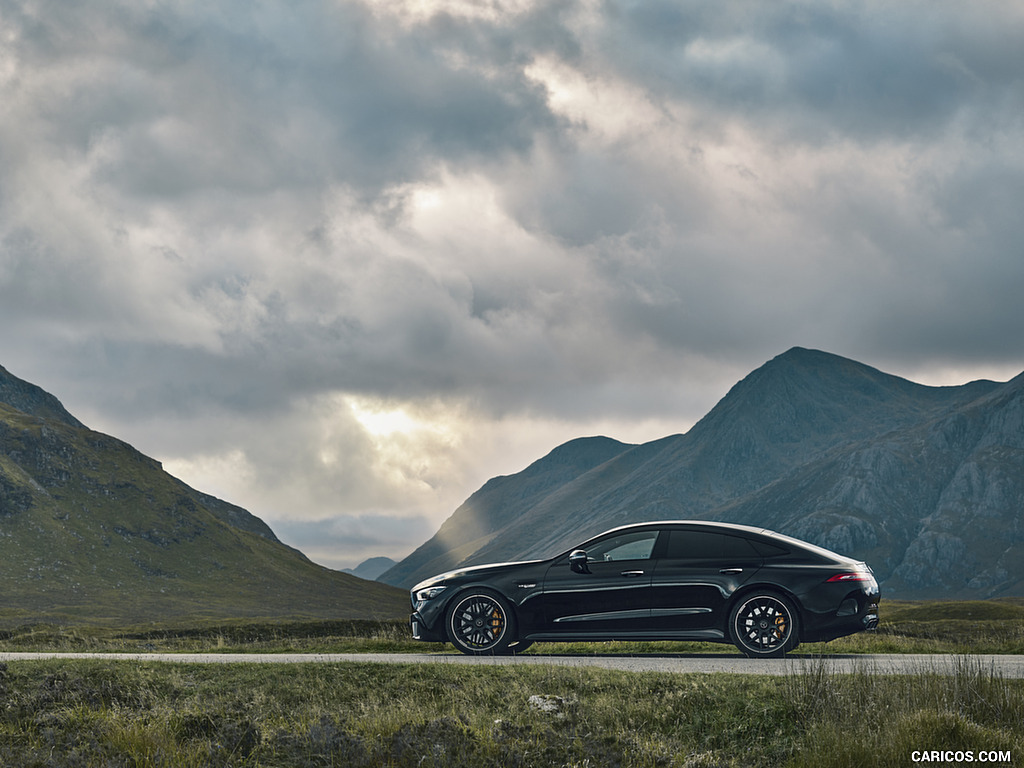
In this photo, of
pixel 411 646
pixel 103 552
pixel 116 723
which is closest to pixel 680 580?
pixel 411 646

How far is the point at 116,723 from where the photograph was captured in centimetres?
902

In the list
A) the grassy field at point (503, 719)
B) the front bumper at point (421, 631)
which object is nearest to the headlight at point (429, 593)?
the front bumper at point (421, 631)

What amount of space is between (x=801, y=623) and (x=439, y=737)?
6.63m

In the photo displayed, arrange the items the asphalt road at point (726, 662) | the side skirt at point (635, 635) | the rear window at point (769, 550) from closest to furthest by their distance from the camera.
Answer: the asphalt road at point (726, 662), the side skirt at point (635, 635), the rear window at point (769, 550)

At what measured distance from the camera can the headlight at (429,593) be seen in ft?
46.7

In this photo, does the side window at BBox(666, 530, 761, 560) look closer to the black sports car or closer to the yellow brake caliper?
the black sports car

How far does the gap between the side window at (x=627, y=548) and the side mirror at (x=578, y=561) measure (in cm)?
24

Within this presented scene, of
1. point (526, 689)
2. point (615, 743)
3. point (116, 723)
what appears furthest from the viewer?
point (526, 689)

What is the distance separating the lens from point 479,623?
14031mm

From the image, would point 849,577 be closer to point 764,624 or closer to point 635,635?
point 764,624

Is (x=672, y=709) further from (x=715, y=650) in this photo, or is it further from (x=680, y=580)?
(x=715, y=650)

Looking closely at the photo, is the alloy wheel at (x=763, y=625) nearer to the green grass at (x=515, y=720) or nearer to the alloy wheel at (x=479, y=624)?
the green grass at (x=515, y=720)

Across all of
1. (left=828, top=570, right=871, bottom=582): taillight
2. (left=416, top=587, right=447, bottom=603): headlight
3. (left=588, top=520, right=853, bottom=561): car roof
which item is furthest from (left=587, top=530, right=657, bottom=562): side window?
(left=828, top=570, right=871, bottom=582): taillight

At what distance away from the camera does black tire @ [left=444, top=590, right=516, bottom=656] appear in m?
13.9
